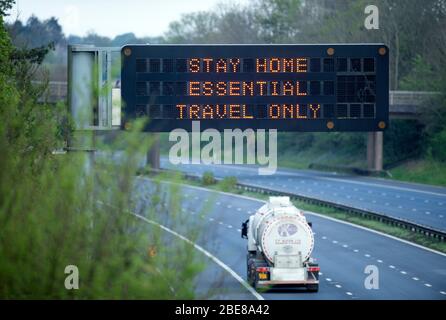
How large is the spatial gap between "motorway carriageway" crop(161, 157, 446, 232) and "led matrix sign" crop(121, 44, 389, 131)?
20.2 m

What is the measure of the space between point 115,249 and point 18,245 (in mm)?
1255

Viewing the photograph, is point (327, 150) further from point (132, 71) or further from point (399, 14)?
point (132, 71)

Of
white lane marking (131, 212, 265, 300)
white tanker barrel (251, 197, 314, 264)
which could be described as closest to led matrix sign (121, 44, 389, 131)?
white lane marking (131, 212, 265, 300)

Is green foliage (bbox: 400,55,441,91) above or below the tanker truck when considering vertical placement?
above

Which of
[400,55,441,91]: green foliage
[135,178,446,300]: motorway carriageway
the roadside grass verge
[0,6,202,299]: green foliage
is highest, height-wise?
[400,55,441,91]: green foliage

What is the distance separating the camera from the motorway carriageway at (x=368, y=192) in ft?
196

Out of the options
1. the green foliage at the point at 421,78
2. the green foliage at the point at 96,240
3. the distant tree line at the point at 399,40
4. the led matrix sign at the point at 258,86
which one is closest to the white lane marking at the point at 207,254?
the green foliage at the point at 96,240

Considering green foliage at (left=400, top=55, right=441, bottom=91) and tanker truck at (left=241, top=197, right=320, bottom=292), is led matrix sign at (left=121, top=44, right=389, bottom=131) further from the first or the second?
green foliage at (left=400, top=55, right=441, bottom=91)

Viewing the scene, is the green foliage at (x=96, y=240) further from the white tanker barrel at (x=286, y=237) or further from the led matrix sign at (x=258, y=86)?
the white tanker barrel at (x=286, y=237)

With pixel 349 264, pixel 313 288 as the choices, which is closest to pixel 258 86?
pixel 313 288

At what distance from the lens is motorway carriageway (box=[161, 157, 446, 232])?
5981 centimetres

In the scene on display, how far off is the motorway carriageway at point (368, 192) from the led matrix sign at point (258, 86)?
2022 centimetres

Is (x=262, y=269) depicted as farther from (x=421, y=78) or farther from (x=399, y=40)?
(x=399, y=40)
